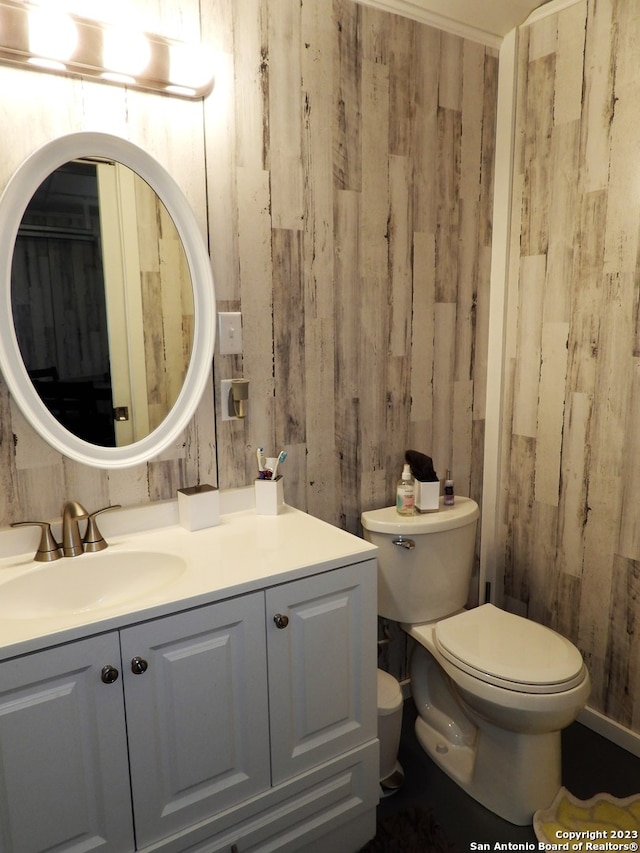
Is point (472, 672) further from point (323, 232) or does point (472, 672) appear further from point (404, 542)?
point (323, 232)

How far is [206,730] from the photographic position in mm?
1289

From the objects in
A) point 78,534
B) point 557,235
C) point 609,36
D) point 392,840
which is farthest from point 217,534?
point 609,36

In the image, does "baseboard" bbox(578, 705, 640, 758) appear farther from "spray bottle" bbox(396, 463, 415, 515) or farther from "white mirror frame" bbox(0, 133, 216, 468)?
"white mirror frame" bbox(0, 133, 216, 468)

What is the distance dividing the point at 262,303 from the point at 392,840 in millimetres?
1492

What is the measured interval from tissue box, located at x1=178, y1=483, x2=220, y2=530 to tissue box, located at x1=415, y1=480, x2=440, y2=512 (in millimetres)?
668

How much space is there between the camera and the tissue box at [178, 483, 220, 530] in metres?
1.62

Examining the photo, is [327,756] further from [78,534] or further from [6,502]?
[6,502]

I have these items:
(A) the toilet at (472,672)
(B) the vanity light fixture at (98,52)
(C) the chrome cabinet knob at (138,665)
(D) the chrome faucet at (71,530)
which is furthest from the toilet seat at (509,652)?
(B) the vanity light fixture at (98,52)

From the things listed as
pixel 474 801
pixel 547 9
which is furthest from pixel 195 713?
pixel 547 9

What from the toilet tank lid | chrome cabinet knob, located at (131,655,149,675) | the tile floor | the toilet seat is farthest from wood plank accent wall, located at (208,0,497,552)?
the tile floor

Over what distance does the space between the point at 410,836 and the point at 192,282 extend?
5.19 ft

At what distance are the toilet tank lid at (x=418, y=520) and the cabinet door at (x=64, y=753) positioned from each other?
3.09ft

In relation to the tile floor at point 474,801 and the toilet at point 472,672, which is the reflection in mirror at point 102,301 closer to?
the toilet at point 472,672

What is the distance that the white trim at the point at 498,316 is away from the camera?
217 cm
